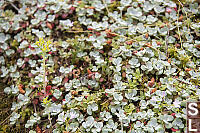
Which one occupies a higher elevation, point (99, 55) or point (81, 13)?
point (81, 13)

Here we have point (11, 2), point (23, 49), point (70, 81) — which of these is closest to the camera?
point (70, 81)

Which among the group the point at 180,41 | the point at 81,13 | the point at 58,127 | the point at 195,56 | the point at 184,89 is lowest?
the point at 58,127

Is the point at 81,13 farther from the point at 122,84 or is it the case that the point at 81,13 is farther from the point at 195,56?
the point at 195,56

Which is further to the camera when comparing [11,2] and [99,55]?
[11,2]

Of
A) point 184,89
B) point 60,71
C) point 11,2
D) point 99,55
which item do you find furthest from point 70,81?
point 11,2

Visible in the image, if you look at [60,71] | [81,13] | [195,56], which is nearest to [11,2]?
[81,13]

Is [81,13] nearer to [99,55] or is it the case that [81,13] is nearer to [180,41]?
[99,55]

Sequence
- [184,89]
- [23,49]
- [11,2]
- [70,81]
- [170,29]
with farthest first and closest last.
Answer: [11,2]
[23,49]
[170,29]
[70,81]
[184,89]
